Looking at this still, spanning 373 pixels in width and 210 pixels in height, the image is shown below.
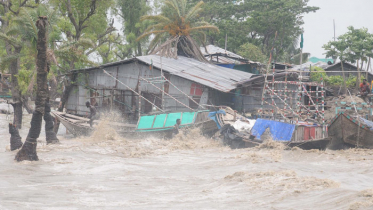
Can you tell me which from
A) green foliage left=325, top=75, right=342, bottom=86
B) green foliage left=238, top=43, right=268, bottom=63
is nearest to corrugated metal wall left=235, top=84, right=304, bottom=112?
green foliage left=325, top=75, right=342, bottom=86

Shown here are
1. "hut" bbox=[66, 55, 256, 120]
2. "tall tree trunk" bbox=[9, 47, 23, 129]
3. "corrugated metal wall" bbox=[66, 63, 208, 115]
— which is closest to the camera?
"hut" bbox=[66, 55, 256, 120]

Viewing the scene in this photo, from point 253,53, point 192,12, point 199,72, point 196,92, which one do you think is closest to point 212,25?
point 192,12

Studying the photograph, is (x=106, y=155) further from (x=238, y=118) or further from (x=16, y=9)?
(x=16, y=9)

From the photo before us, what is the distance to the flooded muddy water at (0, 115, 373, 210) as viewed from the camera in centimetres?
898

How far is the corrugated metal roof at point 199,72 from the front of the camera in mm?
21516

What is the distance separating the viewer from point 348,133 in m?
15.4

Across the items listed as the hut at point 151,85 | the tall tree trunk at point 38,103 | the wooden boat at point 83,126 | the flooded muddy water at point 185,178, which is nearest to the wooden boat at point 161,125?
the wooden boat at point 83,126

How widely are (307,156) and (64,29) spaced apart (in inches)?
763

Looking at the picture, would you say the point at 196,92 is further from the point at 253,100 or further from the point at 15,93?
the point at 15,93

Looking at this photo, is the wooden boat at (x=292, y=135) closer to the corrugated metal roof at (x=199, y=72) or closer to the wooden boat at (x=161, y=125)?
the wooden boat at (x=161, y=125)

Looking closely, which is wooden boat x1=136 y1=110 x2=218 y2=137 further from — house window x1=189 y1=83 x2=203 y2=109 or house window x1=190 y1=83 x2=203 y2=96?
house window x1=190 y1=83 x2=203 y2=96

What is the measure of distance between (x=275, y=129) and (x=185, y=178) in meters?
5.70

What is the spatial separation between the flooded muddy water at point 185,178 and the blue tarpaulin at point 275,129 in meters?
0.51

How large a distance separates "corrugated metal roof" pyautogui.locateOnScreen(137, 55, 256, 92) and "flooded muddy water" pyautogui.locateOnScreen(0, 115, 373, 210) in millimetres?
4827
